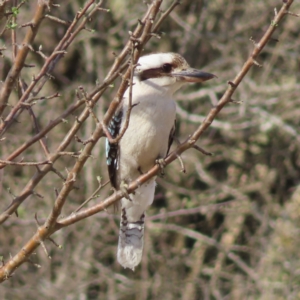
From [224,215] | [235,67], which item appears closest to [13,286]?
[224,215]

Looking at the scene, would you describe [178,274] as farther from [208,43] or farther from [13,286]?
[208,43]

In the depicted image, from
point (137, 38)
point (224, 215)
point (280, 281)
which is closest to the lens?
point (137, 38)

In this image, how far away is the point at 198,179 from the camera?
29.7ft

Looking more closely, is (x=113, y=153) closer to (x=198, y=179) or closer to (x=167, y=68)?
(x=167, y=68)

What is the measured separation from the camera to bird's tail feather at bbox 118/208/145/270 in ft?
14.5

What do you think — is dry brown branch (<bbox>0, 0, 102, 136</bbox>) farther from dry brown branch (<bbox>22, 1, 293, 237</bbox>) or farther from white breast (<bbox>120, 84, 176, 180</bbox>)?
white breast (<bbox>120, 84, 176, 180</bbox>)

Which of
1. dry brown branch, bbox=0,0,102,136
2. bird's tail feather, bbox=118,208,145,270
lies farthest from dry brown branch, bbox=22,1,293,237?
bird's tail feather, bbox=118,208,145,270

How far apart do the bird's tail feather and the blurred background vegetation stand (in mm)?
3073

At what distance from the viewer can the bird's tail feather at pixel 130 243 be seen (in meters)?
4.41

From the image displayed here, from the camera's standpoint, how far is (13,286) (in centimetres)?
827

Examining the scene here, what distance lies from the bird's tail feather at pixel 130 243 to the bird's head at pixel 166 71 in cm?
109

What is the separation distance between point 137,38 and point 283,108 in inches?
238

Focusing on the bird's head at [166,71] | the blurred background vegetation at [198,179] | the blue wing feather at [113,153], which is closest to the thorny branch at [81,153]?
the bird's head at [166,71]

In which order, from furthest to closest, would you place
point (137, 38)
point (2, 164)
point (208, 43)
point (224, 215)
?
point (224, 215) → point (208, 43) → point (2, 164) → point (137, 38)
